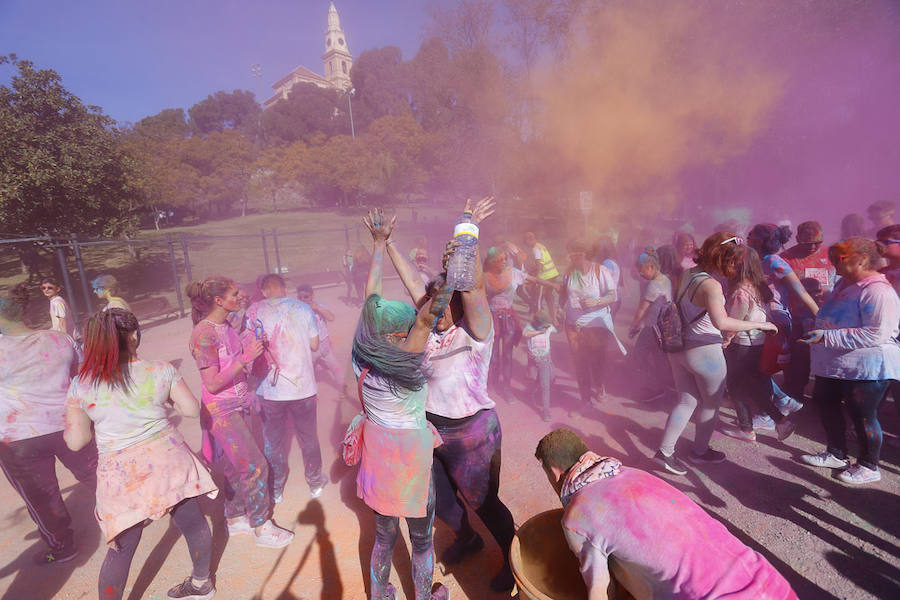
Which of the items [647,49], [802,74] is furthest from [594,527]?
[802,74]

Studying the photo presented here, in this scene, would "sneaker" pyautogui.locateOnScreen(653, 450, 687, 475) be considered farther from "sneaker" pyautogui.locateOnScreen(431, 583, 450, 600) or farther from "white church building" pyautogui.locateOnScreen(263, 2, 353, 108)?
"white church building" pyautogui.locateOnScreen(263, 2, 353, 108)

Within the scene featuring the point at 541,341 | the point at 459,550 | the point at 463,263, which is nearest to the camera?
the point at 463,263

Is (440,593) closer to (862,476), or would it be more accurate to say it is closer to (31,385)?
(31,385)

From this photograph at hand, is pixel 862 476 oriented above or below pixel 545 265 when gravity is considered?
below

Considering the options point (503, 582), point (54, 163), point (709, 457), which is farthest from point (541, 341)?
point (54, 163)

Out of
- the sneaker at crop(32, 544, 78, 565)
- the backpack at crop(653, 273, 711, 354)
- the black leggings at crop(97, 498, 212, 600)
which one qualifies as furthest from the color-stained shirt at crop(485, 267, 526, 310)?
the sneaker at crop(32, 544, 78, 565)

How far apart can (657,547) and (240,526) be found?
303 centimetres

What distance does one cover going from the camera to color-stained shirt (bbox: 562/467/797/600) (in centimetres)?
146

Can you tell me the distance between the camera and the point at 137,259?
66.5ft

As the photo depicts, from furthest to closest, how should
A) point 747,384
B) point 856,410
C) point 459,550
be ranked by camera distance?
point 747,384
point 856,410
point 459,550

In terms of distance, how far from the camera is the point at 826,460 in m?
3.63

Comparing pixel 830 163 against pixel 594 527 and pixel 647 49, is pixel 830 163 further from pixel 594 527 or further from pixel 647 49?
pixel 594 527

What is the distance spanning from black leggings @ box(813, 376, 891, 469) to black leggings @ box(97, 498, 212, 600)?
15.0 ft

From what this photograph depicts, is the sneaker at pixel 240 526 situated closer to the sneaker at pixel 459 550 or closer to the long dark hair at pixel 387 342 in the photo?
the sneaker at pixel 459 550
